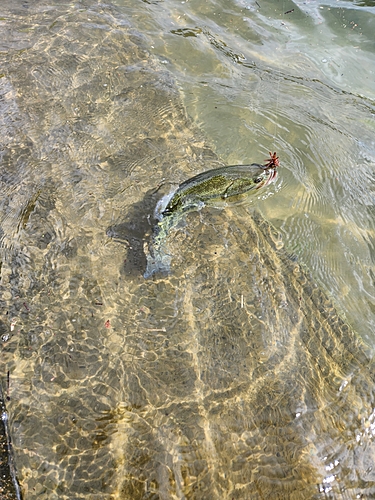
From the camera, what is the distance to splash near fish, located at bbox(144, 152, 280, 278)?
17.7 ft

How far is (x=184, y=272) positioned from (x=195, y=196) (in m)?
1.23

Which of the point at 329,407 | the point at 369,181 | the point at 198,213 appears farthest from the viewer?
the point at 369,181

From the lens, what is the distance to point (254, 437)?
402 centimetres

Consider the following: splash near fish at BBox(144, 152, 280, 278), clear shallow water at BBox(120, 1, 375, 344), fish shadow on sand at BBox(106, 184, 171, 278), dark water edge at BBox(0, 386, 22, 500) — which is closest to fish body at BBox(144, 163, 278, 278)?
splash near fish at BBox(144, 152, 280, 278)

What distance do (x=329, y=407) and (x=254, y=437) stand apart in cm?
98

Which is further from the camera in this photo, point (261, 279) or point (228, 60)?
point (228, 60)

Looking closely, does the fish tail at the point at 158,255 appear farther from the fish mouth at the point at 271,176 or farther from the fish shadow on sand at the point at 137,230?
the fish mouth at the point at 271,176

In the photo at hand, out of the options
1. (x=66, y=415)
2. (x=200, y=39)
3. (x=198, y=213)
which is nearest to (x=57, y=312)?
(x=66, y=415)

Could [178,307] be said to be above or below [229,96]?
below

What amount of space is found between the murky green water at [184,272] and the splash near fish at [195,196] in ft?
0.52

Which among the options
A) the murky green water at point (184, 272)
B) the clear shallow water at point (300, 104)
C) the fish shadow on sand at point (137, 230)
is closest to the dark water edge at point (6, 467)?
the murky green water at point (184, 272)

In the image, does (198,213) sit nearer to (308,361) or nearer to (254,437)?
(308,361)

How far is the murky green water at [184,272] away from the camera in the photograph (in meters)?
3.89

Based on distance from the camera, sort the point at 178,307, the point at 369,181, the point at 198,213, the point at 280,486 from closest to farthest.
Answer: the point at 280,486 → the point at 178,307 → the point at 198,213 → the point at 369,181
